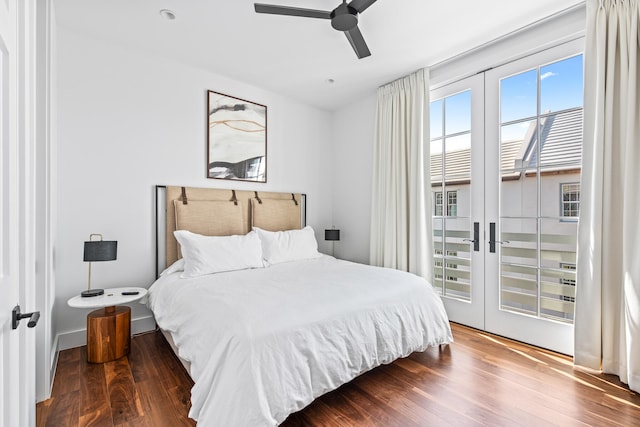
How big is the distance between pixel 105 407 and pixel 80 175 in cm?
192

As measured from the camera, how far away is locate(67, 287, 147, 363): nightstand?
227cm

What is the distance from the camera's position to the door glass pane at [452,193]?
306 centimetres

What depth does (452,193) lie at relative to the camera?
317cm

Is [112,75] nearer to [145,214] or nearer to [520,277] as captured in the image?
[145,214]

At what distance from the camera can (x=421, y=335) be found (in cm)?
220

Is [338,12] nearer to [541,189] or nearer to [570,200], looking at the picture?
[541,189]

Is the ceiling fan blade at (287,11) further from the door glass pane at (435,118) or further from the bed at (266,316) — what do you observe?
the bed at (266,316)

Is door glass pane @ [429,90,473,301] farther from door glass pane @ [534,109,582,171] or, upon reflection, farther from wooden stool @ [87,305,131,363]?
wooden stool @ [87,305,131,363]

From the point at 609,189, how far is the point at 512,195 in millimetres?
708

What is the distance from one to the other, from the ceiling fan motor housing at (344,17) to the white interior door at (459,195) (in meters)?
1.60

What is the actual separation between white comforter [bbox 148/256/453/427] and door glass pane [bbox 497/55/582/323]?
3.09ft

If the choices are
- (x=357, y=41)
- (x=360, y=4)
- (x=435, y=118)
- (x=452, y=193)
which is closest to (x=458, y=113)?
(x=435, y=118)

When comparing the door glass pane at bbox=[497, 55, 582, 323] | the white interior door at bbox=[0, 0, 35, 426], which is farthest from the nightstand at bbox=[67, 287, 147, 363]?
the door glass pane at bbox=[497, 55, 582, 323]

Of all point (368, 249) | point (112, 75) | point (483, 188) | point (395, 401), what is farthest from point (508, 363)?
point (112, 75)
